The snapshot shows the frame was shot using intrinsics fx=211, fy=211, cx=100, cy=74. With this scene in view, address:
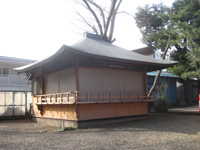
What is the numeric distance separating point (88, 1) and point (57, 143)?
690 inches

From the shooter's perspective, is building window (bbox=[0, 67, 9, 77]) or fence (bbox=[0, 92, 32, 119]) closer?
fence (bbox=[0, 92, 32, 119])

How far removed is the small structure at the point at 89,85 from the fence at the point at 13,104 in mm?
3382

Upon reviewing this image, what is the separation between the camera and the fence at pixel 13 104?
616 inches

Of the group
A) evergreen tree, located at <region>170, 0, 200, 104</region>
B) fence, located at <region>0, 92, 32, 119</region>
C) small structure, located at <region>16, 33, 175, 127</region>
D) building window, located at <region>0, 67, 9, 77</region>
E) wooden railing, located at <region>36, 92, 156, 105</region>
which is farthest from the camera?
building window, located at <region>0, 67, 9, 77</region>

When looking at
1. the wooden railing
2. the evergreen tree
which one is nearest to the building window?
the wooden railing

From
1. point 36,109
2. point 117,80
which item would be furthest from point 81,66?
point 36,109

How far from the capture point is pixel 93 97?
984 cm

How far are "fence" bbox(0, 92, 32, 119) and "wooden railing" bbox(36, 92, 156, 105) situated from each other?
13.7 feet

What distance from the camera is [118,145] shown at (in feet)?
21.1

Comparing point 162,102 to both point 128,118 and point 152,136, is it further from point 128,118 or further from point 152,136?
point 152,136

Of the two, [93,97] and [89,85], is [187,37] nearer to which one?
[89,85]

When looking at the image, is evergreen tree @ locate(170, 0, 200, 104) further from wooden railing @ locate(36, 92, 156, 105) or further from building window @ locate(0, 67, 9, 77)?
building window @ locate(0, 67, 9, 77)

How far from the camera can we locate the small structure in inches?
390

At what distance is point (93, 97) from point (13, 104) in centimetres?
877
